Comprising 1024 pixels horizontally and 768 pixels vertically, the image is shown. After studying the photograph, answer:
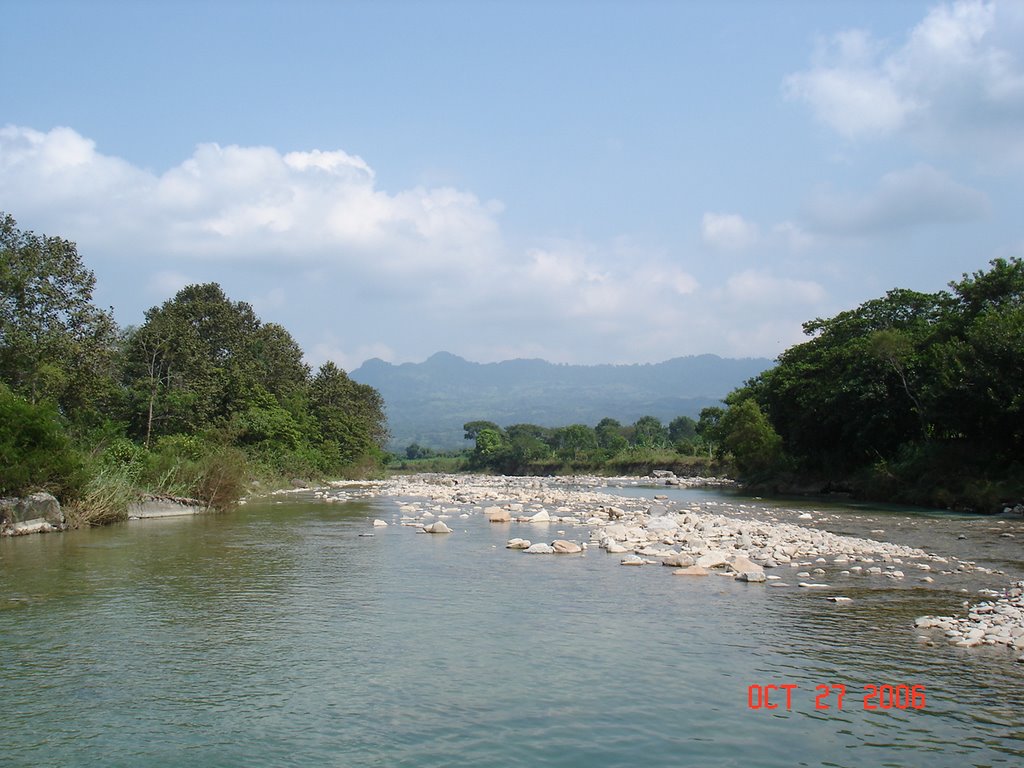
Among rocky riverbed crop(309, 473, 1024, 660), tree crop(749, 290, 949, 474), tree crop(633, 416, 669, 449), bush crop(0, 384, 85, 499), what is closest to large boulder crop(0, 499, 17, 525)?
bush crop(0, 384, 85, 499)

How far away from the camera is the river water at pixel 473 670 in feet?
20.3

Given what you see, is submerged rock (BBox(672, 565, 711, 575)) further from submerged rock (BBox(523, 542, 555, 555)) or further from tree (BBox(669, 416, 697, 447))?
tree (BBox(669, 416, 697, 447))

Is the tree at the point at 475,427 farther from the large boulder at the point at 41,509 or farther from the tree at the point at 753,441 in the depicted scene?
the large boulder at the point at 41,509

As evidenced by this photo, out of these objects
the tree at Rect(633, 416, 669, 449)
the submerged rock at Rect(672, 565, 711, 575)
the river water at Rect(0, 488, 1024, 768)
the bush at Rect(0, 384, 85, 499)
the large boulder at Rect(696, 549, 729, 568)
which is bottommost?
the river water at Rect(0, 488, 1024, 768)

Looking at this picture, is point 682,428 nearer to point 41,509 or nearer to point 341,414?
point 341,414

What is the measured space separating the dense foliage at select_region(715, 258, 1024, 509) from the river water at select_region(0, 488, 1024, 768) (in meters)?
18.4

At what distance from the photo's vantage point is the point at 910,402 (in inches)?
1457

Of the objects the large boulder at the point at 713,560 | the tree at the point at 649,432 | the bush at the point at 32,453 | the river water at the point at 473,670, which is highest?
the tree at the point at 649,432

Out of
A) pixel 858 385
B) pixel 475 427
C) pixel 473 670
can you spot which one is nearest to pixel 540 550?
pixel 473 670
